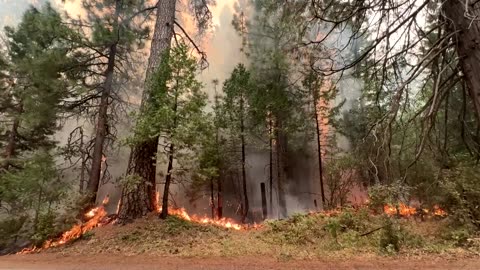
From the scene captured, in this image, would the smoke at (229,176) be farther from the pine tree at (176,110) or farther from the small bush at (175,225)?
the pine tree at (176,110)

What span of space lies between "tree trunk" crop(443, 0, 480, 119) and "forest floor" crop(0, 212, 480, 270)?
8.10 ft

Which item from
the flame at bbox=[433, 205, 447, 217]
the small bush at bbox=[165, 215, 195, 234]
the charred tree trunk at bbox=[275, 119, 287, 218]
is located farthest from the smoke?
the flame at bbox=[433, 205, 447, 217]

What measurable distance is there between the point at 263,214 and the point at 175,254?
39.0 feet

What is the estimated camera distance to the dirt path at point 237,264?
4.24 m

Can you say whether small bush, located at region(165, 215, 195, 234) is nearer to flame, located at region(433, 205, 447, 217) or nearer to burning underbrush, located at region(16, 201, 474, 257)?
burning underbrush, located at region(16, 201, 474, 257)

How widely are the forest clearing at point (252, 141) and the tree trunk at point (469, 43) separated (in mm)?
17

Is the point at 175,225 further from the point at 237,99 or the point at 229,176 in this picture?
the point at 229,176

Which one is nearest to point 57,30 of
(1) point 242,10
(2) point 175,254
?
(2) point 175,254

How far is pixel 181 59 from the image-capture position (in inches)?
340

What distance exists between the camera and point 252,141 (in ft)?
54.3

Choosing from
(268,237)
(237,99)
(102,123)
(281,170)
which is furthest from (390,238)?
(281,170)

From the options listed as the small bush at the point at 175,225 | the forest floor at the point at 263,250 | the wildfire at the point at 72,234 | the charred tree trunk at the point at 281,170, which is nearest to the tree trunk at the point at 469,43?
the forest floor at the point at 263,250

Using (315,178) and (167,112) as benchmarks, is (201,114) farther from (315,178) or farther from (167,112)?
(315,178)

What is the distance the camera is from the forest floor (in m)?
4.56
